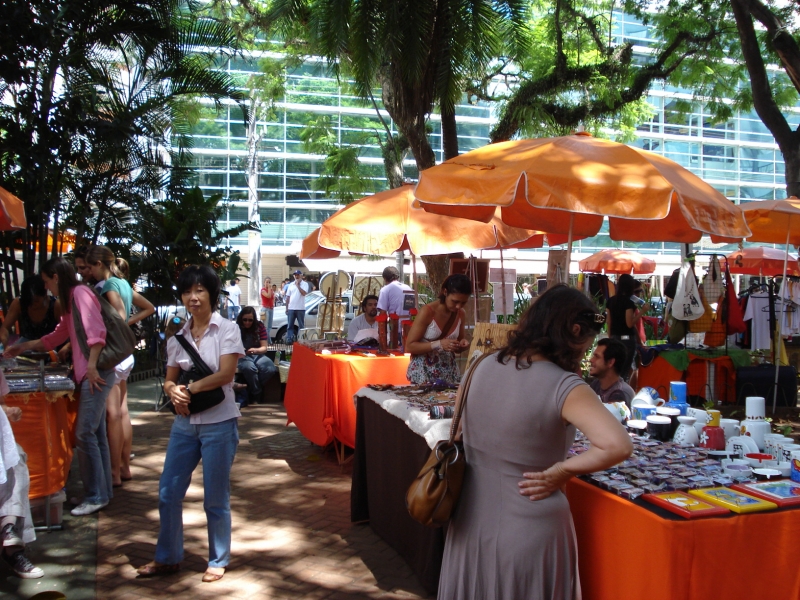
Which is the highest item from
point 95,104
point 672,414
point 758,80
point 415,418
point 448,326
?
point 758,80

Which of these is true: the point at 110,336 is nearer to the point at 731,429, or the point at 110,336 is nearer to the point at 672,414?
the point at 672,414

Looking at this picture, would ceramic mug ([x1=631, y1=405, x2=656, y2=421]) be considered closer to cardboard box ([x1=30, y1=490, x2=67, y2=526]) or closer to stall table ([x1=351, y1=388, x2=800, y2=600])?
stall table ([x1=351, y1=388, x2=800, y2=600])

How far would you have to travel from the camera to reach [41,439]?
513 cm

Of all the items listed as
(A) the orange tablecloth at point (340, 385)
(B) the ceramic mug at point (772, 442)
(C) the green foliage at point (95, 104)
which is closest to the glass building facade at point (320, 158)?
(C) the green foliage at point (95, 104)

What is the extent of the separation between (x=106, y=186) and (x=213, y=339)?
8.43 m

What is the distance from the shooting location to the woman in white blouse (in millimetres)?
4180

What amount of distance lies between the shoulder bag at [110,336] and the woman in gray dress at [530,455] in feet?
12.6

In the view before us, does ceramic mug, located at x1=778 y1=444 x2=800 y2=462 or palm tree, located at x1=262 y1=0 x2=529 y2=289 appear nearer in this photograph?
ceramic mug, located at x1=778 y1=444 x2=800 y2=462

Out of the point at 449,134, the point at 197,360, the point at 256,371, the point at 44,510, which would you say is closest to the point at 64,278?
the point at 44,510

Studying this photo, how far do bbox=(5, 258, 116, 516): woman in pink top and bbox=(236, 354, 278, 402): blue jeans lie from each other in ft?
15.5

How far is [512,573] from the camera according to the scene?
2.46 meters

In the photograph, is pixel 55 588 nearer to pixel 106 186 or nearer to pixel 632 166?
pixel 632 166

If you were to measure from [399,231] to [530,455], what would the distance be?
428 centimetres

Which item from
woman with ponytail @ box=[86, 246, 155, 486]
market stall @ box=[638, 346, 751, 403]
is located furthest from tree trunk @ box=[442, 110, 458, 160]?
woman with ponytail @ box=[86, 246, 155, 486]
